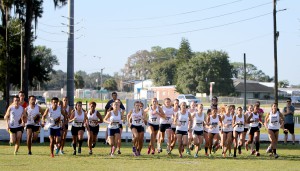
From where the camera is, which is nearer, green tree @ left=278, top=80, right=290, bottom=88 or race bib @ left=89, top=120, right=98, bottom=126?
race bib @ left=89, top=120, right=98, bottom=126

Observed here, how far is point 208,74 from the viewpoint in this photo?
10400 cm

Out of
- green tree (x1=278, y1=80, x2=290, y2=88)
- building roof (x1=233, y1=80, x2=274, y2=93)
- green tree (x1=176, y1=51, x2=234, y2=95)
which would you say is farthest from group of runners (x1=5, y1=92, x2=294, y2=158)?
green tree (x1=278, y1=80, x2=290, y2=88)

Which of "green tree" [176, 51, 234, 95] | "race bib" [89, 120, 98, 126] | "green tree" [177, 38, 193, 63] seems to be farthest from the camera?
"green tree" [177, 38, 193, 63]

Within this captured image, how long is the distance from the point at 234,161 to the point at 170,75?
11948cm

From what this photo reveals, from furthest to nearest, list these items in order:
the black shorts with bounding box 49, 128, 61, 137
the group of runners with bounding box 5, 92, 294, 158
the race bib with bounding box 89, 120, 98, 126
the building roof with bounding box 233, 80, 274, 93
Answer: the building roof with bounding box 233, 80, 274, 93, the race bib with bounding box 89, 120, 98, 126, the group of runners with bounding box 5, 92, 294, 158, the black shorts with bounding box 49, 128, 61, 137

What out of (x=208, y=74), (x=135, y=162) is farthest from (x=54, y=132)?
(x=208, y=74)

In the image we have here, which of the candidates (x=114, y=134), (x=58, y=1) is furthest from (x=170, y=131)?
(x=58, y=1)

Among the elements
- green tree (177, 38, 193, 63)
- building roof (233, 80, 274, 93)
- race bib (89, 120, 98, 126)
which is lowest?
race bib (89, 120, 98, 126)

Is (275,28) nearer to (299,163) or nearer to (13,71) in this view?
(299,163)

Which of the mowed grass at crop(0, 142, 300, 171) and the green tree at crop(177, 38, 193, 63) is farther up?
the green tree at crop(177, 38, 193, 63)

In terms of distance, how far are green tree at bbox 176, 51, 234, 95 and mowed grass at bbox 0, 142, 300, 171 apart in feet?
272

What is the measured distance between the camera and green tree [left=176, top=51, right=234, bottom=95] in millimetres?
103500

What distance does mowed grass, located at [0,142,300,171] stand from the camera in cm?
1546

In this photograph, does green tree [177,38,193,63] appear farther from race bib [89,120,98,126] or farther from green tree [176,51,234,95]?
race bib [89,120,98,126]
